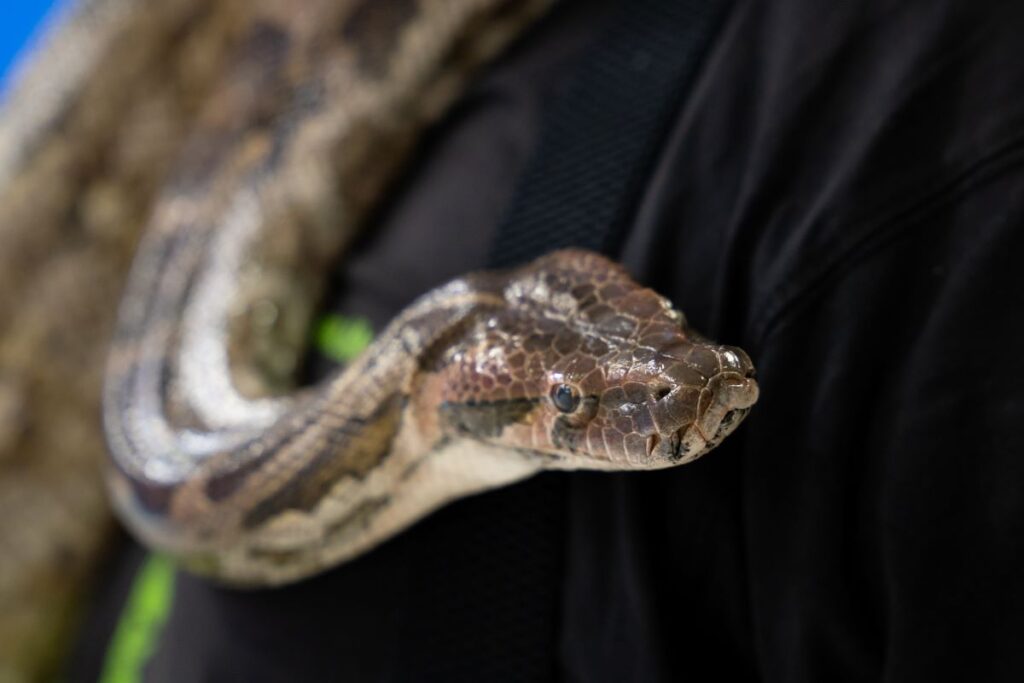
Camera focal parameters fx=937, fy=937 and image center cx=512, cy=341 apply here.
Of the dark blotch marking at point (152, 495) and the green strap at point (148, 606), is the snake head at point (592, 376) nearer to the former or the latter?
the green strap at point (148, 606)

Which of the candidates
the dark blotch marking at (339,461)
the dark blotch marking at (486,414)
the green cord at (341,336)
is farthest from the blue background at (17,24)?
the dark blotch marking at (486,414)

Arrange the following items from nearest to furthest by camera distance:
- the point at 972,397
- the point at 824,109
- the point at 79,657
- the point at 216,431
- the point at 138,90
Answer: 1. the point at 972,397
2. the point at 824,109
3. the point at 216,431
4. the point at 79,657
5. the point at 138,90

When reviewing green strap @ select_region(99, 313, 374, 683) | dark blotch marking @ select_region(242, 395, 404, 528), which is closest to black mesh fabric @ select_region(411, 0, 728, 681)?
dark blotch marking @ select_region(242, 395, 404, 528)

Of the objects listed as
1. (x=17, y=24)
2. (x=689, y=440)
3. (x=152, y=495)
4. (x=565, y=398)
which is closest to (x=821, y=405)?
(x=689, y=440)

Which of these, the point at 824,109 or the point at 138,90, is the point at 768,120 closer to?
the point at 824,109

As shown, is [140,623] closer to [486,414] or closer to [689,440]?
[486,414]

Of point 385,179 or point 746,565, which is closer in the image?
point 746,565

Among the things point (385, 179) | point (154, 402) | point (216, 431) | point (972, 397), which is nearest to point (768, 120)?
point (972, 397)

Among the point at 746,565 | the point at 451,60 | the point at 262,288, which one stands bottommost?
the point at 746,565
